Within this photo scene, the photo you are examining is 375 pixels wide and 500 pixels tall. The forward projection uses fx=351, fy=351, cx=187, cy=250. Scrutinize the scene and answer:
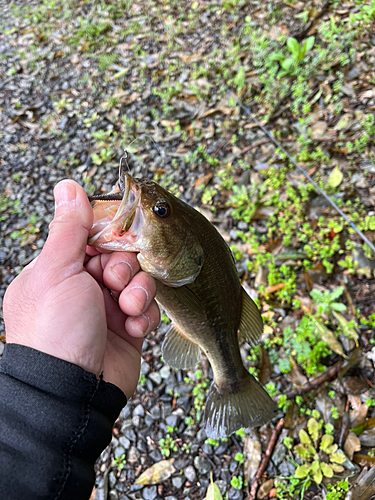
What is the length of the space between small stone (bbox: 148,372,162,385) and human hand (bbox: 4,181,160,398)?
4.53 feet

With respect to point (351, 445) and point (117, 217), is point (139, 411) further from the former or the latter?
point (117, 217)

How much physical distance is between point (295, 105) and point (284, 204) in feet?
5.03

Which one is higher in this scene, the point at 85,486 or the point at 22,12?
the point at 22,12

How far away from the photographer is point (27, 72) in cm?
720

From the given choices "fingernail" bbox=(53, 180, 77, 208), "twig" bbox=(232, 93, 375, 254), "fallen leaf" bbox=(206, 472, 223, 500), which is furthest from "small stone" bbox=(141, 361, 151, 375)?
"twig" bbox=(232, 93, 375, 254)

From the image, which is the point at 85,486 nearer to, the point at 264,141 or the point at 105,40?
the point at 264,141

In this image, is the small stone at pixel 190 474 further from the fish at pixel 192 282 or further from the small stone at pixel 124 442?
the fish at pixel 192 282

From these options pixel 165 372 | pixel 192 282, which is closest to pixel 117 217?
pixel 192 282

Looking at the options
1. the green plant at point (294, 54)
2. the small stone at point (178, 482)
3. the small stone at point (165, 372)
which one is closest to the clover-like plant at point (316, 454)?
the small stone at point (178, 482)

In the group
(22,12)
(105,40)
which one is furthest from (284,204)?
(22,12)

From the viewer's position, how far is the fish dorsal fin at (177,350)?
2439 millimetres

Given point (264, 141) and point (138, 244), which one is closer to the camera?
point (138, 244)

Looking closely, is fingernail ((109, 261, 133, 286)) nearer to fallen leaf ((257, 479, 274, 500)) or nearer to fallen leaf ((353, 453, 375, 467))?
fallen leaf ((257, 479, 274, 500))

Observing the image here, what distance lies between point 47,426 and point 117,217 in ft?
2.99
